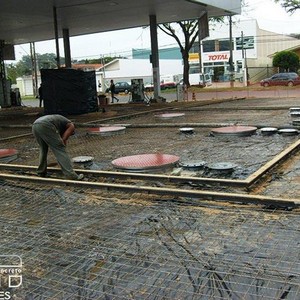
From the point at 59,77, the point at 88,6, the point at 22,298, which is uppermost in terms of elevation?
the point at 88,6

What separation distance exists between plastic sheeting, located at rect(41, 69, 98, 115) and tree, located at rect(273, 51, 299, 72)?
110 feet

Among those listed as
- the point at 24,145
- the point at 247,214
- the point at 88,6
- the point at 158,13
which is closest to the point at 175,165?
the point at 247,214

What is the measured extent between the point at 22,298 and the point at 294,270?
221cm

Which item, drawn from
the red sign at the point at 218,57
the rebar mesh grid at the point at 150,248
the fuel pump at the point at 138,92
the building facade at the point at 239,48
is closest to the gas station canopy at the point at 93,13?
the fuel pump at the point at 138,92

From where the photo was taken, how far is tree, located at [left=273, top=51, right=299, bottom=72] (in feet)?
153

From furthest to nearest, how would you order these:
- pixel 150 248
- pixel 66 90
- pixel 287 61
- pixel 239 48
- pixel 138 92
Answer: pixel 239 48 → pixel 287 61 → pixel 138 92 → pixel 66 90 → pixel 150 248

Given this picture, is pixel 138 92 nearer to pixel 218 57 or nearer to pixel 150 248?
pixel 150 248

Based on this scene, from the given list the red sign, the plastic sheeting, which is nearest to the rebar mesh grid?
the plastic sheeting

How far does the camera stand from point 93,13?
76.8ft

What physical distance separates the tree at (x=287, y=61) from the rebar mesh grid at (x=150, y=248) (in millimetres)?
44702

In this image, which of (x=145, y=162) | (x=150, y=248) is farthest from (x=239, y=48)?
(x=150, y=248)

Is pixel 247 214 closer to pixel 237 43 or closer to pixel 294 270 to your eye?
pixel 294 270

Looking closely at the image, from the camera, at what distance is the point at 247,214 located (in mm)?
4883

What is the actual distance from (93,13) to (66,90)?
7.37m
